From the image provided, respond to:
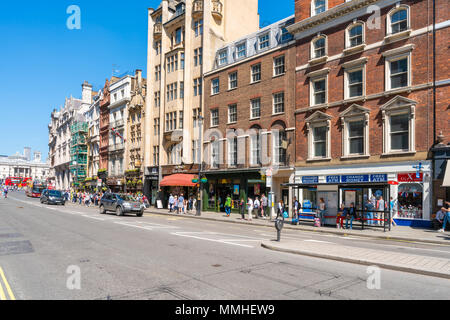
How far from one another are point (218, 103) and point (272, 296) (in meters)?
28.3

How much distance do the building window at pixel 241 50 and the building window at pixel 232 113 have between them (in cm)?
496

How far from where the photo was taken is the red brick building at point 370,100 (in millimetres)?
19375

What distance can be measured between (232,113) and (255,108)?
292cm

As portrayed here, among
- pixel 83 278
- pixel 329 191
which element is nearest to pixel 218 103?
pixel 329 191

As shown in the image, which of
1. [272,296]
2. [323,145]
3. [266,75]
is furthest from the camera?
[266,75]

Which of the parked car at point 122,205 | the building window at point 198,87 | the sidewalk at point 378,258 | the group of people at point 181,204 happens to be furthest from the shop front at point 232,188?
the sidewalk at point 378,258

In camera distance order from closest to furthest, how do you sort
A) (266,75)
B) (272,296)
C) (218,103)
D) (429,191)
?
(272,296), (429,191), (266,75), (218,103)

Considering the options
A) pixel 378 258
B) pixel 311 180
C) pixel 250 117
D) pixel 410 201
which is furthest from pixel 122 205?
pixel 378 258

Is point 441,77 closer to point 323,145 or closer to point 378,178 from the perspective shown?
point 378,178

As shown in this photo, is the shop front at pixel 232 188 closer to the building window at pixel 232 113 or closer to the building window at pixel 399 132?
the building window at pixel 232 113

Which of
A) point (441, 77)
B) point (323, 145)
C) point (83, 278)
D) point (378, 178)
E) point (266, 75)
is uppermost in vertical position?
point (266, 75)

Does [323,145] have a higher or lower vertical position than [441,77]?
lower

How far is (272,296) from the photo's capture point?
19.8 ft

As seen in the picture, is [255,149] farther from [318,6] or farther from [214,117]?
[318,6]
